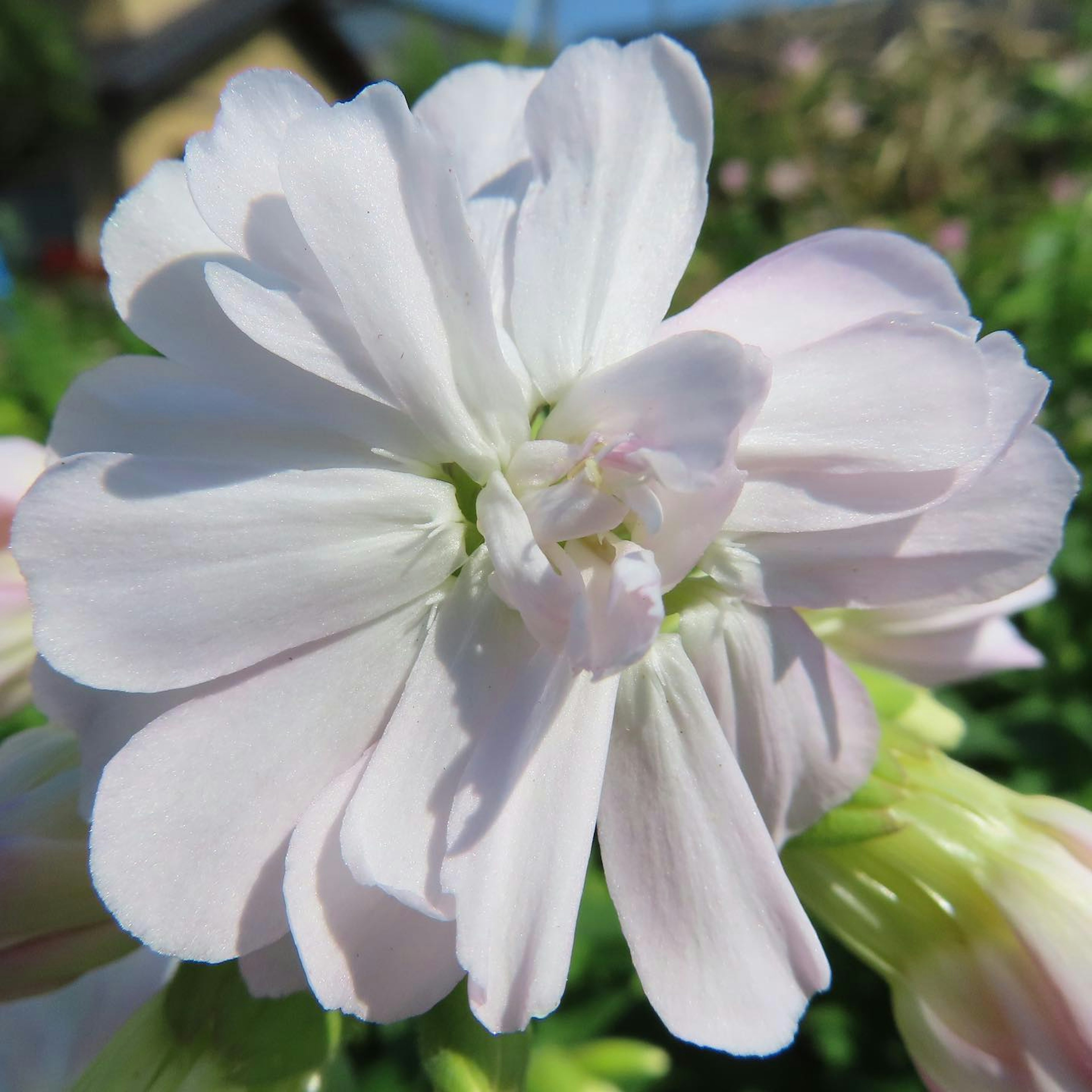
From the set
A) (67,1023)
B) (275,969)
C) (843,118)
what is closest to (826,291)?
(275,969)

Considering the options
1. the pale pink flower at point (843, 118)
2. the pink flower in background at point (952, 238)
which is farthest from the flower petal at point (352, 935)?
the pale pink flower at point (843, 118)

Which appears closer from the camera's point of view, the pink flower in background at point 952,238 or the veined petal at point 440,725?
the veined petal at point 440,725

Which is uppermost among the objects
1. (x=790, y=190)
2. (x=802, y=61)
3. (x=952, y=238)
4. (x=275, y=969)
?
(x=275, y=969)

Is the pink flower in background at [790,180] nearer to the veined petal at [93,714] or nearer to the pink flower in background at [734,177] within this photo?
the pink flower in background at [734,177]

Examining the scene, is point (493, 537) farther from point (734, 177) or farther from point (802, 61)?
point (802, 61)

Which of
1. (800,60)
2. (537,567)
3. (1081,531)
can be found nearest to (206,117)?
(800,60)

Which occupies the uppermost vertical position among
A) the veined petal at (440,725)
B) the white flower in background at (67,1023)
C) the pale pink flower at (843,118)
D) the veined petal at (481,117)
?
the veined petal at (481,117)

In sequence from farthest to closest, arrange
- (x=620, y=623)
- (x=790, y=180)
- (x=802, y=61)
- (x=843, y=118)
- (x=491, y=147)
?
(x=802, y=61)
(x=843, y=118)
(x=790, y=180)
(x=491, y=147)
(x=620, y=623)
